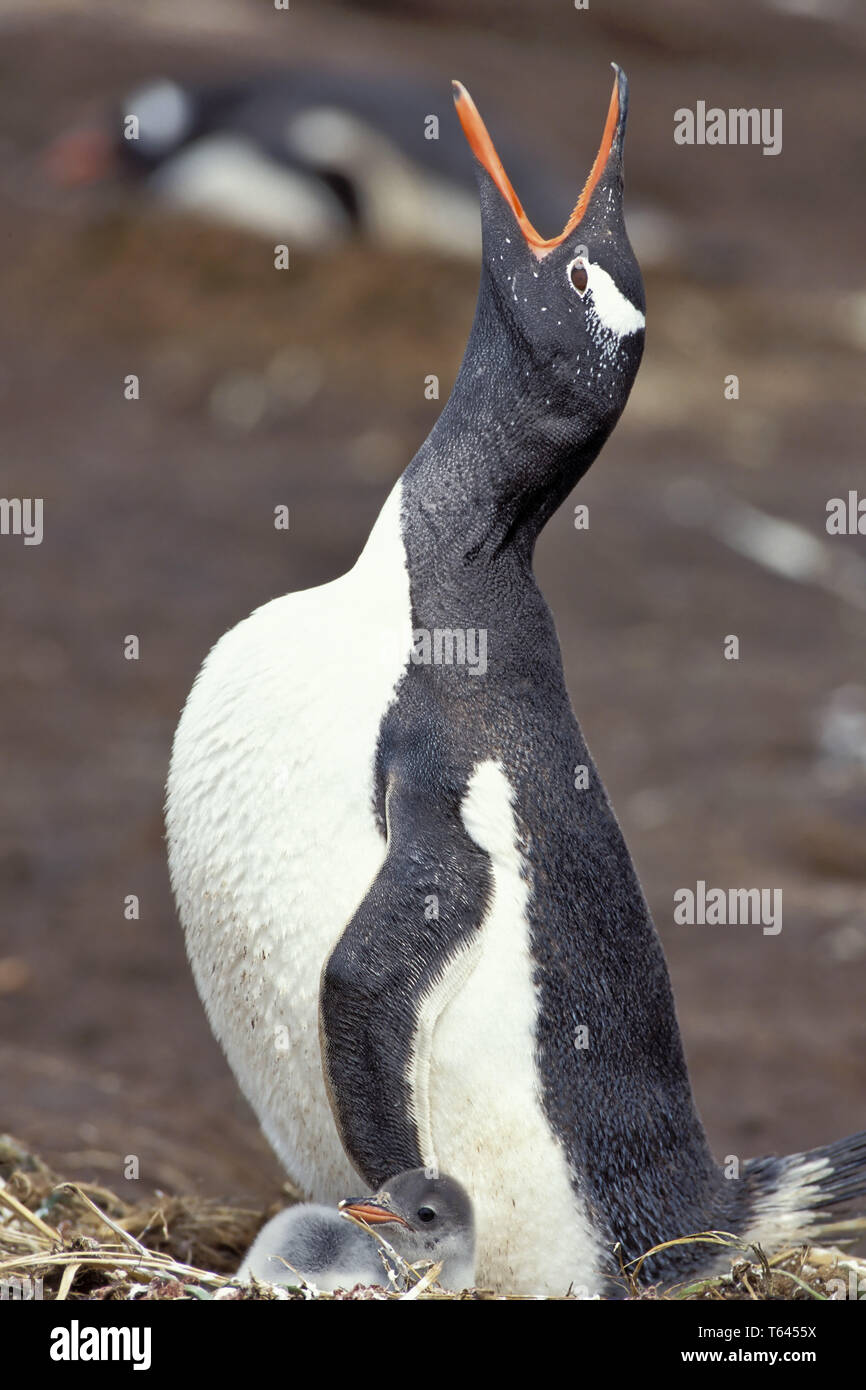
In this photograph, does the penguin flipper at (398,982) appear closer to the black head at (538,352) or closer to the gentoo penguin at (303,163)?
the black head at (538,352)

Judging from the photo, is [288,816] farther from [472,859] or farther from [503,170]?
[503,170]

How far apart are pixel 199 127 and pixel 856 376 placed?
596 cm

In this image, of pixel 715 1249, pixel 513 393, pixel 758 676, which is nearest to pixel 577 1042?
pixel 715 1249

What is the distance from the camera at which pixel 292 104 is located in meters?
15.4

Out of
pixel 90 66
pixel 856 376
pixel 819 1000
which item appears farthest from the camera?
pixel 90 66

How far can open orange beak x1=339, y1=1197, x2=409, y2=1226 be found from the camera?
353 cm

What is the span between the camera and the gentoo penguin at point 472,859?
3.64 metres

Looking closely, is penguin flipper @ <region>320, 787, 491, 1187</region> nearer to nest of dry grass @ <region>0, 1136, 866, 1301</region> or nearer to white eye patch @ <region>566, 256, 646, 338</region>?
nest of dry grass @ <region>0, 1136, 866, 1301</region>

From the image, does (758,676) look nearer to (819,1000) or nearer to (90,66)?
(819,1000)

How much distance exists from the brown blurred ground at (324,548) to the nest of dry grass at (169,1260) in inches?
22.7

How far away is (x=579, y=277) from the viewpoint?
3.86 m

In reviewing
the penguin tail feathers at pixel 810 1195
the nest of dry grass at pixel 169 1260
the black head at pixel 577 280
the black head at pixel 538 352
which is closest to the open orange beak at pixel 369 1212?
the nest of dry grass at pixel 169 1260

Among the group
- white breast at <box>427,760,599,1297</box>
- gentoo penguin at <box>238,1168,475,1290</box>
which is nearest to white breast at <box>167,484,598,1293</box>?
white breast at <box>427,760,599,1297</box>

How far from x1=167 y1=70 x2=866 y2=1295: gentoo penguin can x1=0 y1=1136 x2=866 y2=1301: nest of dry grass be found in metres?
0.23
